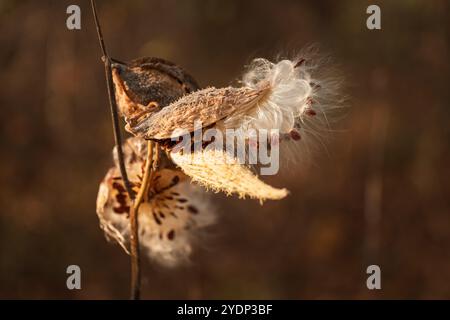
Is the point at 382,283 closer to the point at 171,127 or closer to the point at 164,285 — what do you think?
the point at 164,285

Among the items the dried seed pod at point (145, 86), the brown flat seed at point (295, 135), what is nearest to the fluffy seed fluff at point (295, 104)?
the brown flat seed at point (295, 135)

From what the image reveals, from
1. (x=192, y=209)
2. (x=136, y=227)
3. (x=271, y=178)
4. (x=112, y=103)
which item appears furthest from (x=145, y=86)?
(x=271, y=178)

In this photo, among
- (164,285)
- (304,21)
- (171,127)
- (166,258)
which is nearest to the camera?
(171,127)

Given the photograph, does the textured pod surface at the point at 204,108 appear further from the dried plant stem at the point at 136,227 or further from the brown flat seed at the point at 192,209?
the brown flat seed at the point at 192,209

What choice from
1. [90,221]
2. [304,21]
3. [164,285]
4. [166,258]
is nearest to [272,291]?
[164,285]

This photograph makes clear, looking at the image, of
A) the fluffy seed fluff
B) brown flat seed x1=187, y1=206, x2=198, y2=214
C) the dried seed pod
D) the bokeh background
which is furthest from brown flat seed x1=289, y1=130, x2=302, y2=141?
the bokeh background

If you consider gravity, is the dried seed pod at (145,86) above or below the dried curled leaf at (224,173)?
above

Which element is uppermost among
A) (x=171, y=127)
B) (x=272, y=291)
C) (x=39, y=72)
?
(x=39, y=72)
